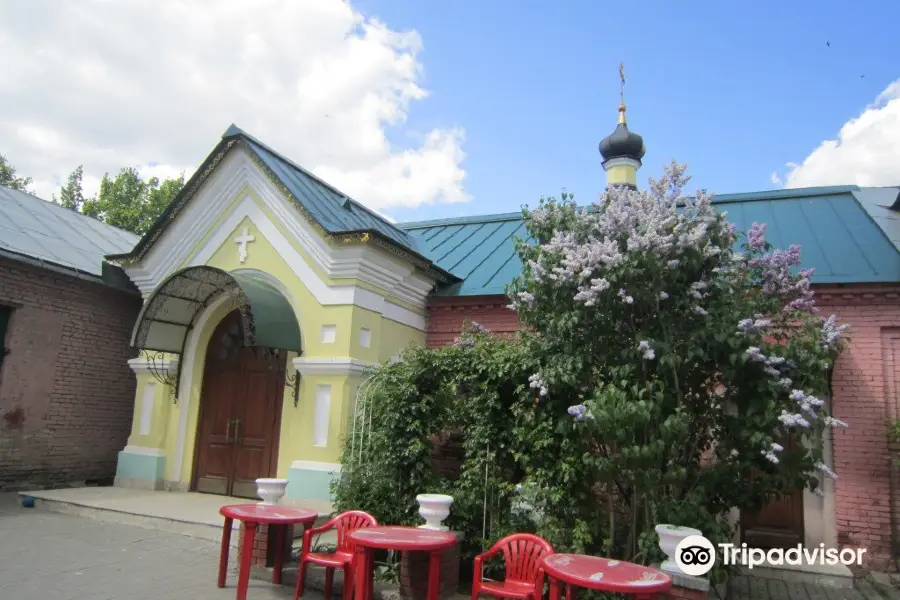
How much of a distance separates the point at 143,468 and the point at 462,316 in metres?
4.93

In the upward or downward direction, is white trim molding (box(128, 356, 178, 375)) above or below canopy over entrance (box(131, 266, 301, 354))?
below

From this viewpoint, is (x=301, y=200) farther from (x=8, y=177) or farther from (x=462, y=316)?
(x=8, y=177)

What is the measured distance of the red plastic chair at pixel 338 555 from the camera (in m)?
5.08

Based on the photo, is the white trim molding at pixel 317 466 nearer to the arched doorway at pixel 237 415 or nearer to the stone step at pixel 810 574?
the arched doorway at pixel 237 415

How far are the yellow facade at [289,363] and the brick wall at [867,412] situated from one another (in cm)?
535

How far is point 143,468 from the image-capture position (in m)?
8.91

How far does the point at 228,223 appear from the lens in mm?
8945

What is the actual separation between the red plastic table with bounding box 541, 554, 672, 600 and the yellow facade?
137 inches

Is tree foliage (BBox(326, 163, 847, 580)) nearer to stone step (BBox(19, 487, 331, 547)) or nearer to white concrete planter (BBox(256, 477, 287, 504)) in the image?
white concrete planter (BBox(256, 477, 287, 504))

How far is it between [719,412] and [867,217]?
521 centimetres

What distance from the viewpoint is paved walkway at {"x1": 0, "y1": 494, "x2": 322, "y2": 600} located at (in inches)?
206

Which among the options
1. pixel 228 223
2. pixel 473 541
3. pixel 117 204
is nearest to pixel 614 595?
pixel 473 541

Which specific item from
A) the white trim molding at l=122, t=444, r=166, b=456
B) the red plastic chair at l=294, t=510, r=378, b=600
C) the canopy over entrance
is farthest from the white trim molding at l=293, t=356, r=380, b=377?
the white trim molding at l=122, t=444, r=166, b=456

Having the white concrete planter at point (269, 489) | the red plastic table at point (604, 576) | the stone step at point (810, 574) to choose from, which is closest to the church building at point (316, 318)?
the stone step at point (810, 574)
